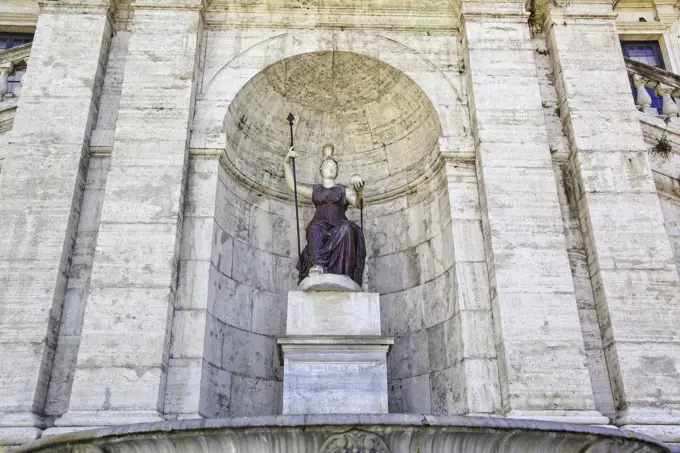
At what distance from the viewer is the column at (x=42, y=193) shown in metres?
7.91

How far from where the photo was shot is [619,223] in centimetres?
894

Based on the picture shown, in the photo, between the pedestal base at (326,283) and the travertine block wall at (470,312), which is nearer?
the travertine block wall at (470,312)

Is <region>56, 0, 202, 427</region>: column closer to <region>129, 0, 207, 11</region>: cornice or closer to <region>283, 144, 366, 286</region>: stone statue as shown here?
<region>129, 0, 207, 11</region>: cornice

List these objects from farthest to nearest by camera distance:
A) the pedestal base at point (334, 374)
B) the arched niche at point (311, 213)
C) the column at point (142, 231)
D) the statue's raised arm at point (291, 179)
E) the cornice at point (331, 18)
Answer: the cornice at point (331, 18)
the statue's raised arm at point (291, 179)
the arched niche at point (311, 213)
the pedestal base at point (334, 374)
the column at point (142, 231)

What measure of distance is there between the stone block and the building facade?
1108 mm

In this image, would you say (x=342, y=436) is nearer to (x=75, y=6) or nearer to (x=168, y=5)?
(x=168, y=5)

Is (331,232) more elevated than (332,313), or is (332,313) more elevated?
(331,232)

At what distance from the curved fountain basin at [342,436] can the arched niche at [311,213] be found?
8.78 ft

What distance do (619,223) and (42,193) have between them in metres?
7.39

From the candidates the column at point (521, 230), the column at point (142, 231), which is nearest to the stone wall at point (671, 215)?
the column at point (521, 230)

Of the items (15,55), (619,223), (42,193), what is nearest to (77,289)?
(42,193)

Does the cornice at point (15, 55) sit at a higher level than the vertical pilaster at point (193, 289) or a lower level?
higher

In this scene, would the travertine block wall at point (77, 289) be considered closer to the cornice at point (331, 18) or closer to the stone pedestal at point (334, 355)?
the stone pedestal at point (334, 355)

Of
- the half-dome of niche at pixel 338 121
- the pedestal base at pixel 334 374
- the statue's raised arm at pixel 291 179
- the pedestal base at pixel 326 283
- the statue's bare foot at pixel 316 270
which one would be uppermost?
the half-dome of niche at pixel 338 121
